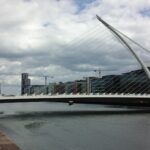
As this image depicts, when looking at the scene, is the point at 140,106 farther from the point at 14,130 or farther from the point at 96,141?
the point at 96,141

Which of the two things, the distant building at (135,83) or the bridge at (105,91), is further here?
the distant building at (135,83)

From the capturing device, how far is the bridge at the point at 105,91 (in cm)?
8356

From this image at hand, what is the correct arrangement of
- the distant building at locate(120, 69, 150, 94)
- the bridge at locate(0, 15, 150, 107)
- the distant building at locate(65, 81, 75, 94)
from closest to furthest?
the bridge at locate(0, 15, 150, 107) < the distant building at locate(120, 69, 150, 94) < the distant building at locate(65, 81, 75, 94)

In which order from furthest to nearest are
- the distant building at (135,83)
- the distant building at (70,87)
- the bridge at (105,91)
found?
1. the distant building at (70,87)
2. the distant building at (135,83)
3. the bridge at (105,91)

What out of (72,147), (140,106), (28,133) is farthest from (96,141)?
(140,106)

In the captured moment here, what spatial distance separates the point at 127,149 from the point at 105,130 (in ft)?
50.5

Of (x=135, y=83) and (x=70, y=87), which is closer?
(x=135, y=83)

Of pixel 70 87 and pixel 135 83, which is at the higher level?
pixel 135 83

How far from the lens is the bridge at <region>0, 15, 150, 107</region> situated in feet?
274

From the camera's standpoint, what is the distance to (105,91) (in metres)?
131

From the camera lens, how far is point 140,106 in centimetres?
10956

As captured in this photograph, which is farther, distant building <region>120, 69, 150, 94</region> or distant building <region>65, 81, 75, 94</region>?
distant building <region>65, 81, 75, 94</region>

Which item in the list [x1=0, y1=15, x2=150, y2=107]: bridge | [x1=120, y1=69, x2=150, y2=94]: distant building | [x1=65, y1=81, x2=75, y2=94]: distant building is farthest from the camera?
[x1=65, y1=81, x2=75, y2=94]: distant building

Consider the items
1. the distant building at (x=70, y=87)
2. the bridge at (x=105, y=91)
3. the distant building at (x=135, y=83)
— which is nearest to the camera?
the bridge at (x=105, y=91)
